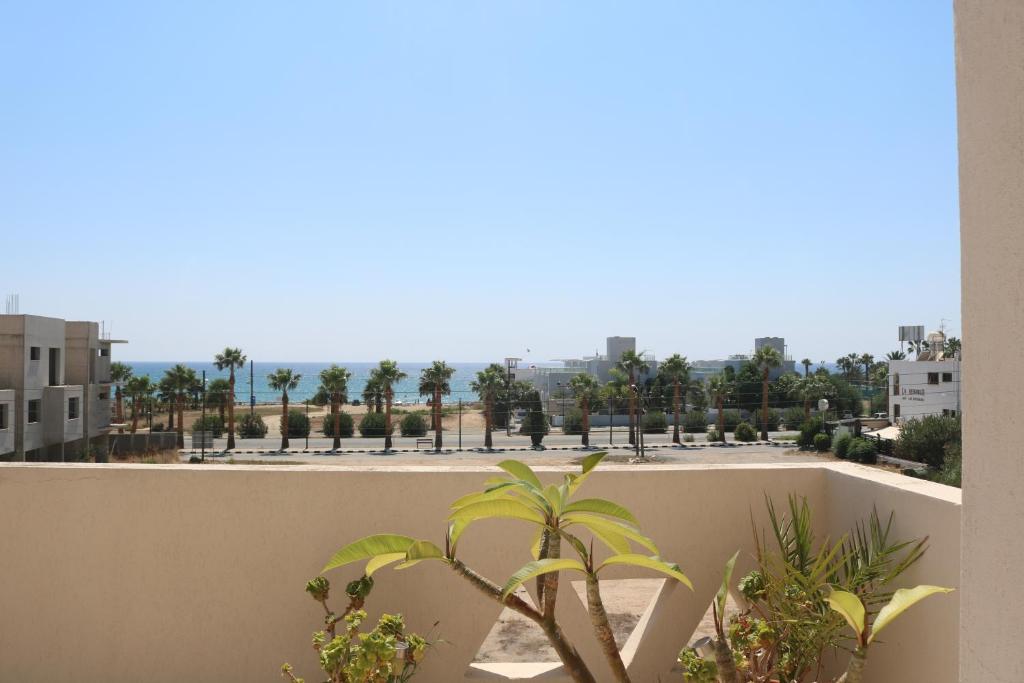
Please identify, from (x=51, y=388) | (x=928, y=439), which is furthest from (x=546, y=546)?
(x=51, y=388)

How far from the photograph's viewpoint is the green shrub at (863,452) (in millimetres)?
31547

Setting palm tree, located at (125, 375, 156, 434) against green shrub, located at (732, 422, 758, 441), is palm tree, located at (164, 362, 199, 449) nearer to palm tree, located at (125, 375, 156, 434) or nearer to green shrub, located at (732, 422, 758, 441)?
palm tree, located at (125, 375, 156, 434)

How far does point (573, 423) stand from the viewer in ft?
184

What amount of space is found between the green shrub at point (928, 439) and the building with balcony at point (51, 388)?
32449 millimetres

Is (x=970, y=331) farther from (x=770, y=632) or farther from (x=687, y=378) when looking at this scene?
(x=687, y=378)

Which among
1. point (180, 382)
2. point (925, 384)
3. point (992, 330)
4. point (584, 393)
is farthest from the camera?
point (584, 393)

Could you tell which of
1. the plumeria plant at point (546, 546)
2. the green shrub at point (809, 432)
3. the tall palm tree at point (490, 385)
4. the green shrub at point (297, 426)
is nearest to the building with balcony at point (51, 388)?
the green shrub at point (297, 426)

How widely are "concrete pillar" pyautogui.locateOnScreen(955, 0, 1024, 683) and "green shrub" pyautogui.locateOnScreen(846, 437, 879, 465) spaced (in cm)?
3248

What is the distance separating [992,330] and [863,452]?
33403 mm

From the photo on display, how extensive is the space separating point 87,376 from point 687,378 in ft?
118

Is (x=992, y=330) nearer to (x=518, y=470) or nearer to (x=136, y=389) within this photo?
(x=518, y=470)

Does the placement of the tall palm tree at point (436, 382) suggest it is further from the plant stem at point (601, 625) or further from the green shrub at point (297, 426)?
the plant stem at point (601, 625)

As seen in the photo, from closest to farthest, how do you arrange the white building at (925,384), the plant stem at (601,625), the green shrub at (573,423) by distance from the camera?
1. the plant stem at (601,625)
2. the white building at (925,384)
3. the green shrub at (573,423)

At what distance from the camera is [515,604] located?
2.90 m
